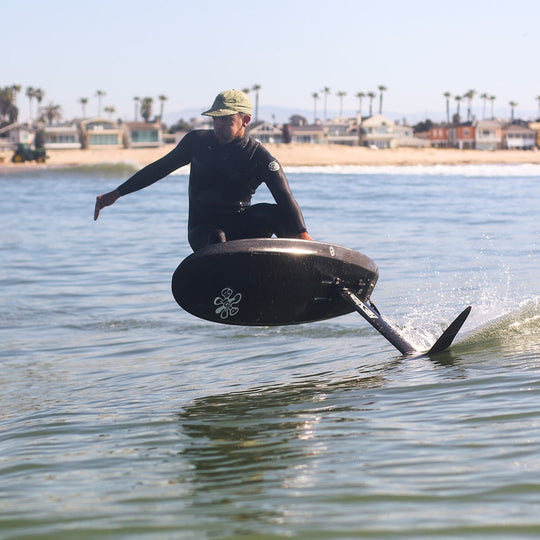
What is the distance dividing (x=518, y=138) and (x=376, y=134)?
2123cm

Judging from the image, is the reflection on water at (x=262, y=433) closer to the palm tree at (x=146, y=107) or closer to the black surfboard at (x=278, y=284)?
the black surfboard at (x=278, y=284)

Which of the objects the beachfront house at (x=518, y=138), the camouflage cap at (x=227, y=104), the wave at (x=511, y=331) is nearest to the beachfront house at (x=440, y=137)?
the beachfront house at (x=518, y=138)

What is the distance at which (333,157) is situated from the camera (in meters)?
108

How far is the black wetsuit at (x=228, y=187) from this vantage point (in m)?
6.50

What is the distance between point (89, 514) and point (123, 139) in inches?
4974

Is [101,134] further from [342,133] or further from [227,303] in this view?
[227,303]

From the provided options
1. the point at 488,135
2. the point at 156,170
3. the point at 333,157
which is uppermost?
the point at 488,135

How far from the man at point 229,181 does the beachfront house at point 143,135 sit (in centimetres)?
12282

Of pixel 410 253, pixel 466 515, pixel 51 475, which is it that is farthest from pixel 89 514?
pixel 410 253

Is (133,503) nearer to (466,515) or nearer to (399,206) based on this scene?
(466,515)

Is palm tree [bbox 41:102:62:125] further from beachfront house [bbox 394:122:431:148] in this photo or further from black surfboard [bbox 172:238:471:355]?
black surfboard [bbox 172:238:471:355]

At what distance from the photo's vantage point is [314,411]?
17.6 feet

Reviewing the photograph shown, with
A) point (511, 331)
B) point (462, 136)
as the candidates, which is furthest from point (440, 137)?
point (511, 331)

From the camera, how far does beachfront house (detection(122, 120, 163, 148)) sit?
128000 millimetres
